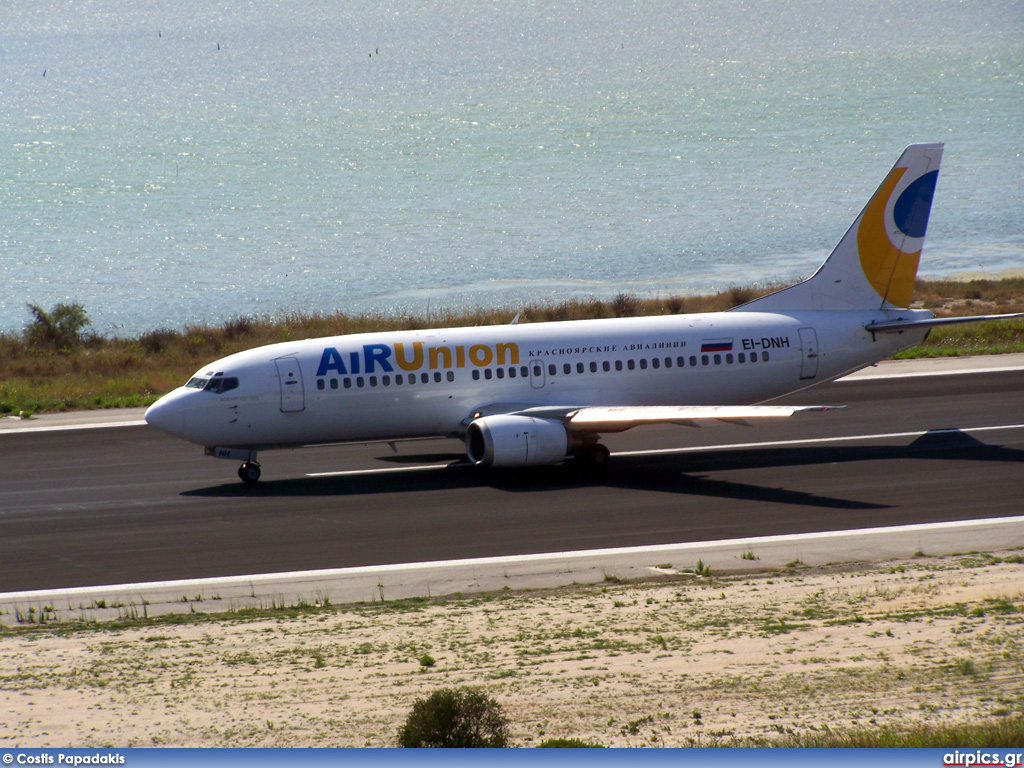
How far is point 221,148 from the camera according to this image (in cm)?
17438

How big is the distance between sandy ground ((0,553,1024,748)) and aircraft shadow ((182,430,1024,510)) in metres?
8.47

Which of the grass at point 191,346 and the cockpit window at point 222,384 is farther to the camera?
the grass at point 191,346

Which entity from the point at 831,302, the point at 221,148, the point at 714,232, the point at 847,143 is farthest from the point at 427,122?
the point at 831,302

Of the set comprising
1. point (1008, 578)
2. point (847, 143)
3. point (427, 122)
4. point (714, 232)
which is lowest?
point (1008, 578)

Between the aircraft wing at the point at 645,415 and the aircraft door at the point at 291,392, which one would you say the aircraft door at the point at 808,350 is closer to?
the aircraft wing at the point at 645,415

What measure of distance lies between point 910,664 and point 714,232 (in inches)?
4351

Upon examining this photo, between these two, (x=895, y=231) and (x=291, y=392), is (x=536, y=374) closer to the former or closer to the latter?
(x=291, y=392)

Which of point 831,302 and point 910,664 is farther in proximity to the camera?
point 831,302

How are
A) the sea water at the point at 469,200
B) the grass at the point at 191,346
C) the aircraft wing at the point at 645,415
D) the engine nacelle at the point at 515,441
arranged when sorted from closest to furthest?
the aircraft wing at the point at 645,415 → the engine nacelle at the point at 515,441 → the grass at the point at 191,346 → the sea water at the point at 469,200

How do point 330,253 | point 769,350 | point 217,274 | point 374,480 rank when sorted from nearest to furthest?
point 374,480, point 769,350, point 217,274, point 330,253

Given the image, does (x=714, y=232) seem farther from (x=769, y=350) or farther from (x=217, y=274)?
(x=769, y=350)

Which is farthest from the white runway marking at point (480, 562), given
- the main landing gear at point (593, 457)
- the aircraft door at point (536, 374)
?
the aircraft door at point (536, 374)

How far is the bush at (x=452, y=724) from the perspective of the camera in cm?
1157

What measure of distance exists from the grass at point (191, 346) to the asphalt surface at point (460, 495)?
794cm
